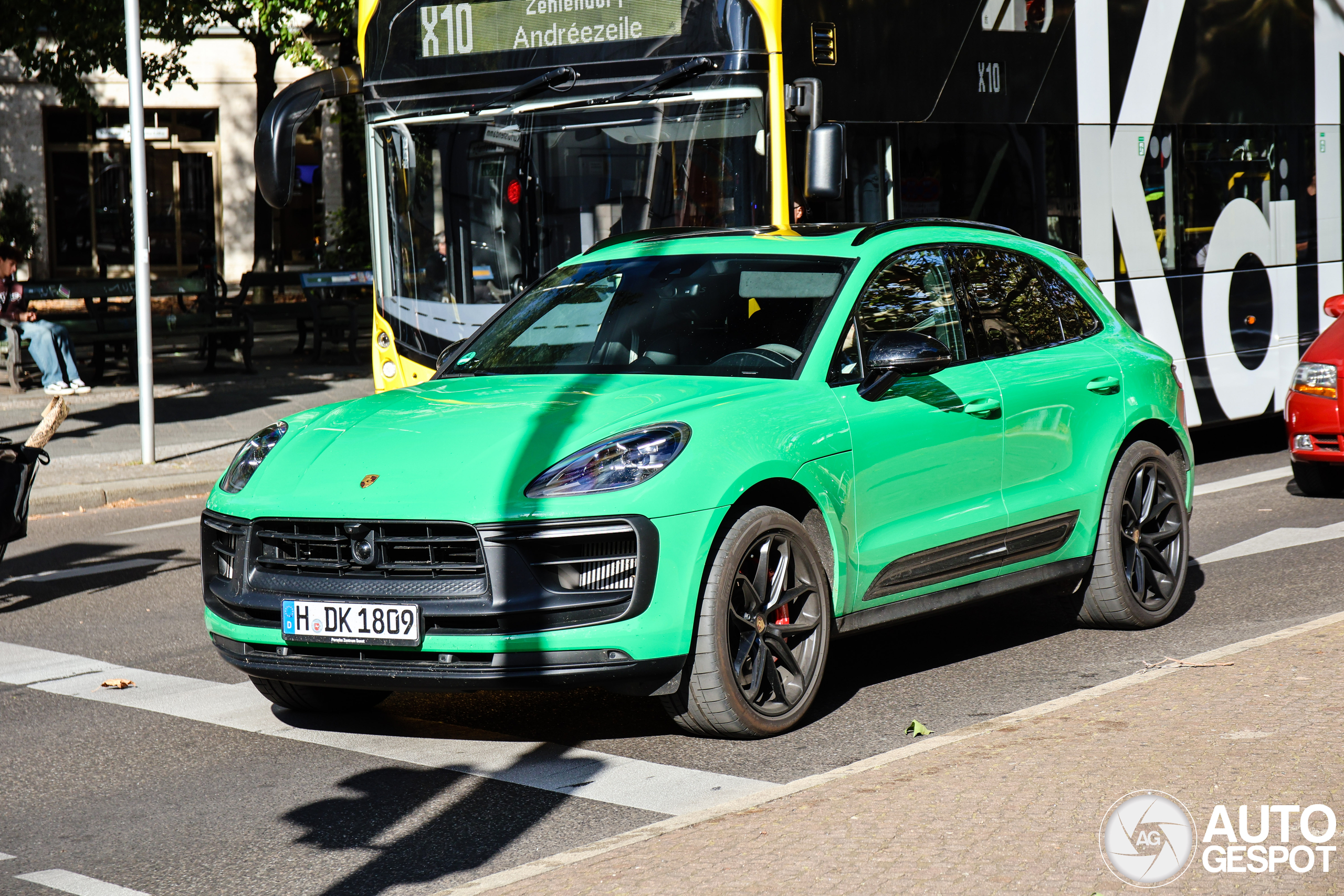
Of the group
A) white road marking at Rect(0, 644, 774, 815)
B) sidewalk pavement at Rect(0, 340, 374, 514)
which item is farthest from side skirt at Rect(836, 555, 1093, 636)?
sidewalk pavement at Rect(0, 340, 374, 514)

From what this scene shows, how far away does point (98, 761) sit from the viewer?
18.7 ft

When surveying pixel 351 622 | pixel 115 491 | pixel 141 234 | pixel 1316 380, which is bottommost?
pixel 115 491

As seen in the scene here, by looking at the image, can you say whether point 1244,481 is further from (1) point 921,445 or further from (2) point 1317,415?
(1) point 921,445

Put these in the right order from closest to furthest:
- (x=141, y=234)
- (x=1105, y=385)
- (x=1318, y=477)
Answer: (x=1105, y=385), (x=1318, y=477), (x=141, y=234)

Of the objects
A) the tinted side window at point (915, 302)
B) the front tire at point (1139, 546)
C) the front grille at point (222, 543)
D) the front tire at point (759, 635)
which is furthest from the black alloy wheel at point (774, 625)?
the front tire at point (1139, 546)

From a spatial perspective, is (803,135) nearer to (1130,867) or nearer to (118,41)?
(1130,867)

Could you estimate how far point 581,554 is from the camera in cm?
516

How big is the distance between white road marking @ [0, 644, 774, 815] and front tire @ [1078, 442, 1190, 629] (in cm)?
251

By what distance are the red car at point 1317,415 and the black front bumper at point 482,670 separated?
21.5 feet

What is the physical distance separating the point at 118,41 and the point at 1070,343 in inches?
651

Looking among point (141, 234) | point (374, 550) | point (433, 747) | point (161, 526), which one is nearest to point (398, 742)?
point (433, 747)

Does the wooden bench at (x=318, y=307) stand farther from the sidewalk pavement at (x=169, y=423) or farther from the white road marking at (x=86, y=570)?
the white road marking at (x=86, y=570)

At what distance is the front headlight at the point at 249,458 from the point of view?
18.9 feet

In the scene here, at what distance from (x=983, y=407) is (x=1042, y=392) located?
1.38ft
